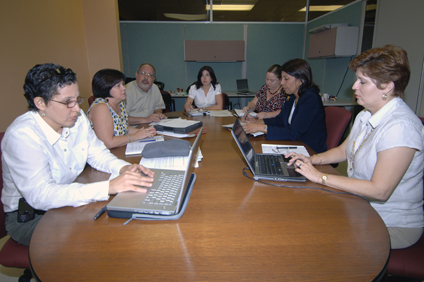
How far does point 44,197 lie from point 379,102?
4.58 feet

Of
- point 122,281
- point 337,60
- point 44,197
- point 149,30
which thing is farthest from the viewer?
point 149,30

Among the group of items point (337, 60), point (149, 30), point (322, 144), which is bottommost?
point (322, 144)

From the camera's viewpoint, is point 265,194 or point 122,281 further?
point 265,194

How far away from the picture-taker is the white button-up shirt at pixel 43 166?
911 mm

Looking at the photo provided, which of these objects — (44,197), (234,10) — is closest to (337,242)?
(44,197)

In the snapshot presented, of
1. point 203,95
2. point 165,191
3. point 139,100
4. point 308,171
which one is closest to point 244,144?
point 308,171

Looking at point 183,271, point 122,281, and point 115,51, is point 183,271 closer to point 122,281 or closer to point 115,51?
point 122,281

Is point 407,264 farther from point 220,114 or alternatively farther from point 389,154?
point 220,114

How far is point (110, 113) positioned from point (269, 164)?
1101mm

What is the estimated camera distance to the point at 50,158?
1.08m

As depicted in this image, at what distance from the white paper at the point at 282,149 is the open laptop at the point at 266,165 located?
0.40 feet

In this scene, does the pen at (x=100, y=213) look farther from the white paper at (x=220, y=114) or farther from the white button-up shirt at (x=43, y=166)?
the white paper at (x=220, y=114)

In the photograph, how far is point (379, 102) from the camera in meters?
1.11

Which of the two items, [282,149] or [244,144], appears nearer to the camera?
[244,144]
